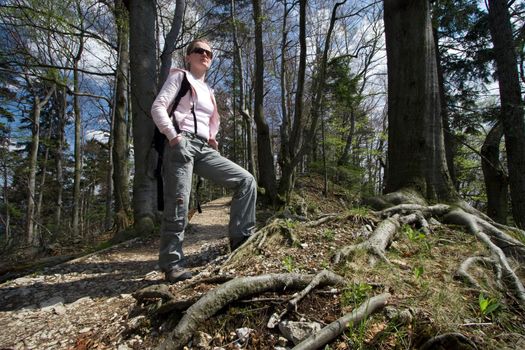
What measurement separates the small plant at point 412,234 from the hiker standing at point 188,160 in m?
1.61

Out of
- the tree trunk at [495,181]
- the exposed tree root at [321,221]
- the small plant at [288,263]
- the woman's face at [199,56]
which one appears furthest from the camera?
the tree trunk at [495,181]

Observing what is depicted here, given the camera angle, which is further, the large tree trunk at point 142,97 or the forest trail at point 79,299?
the large tree trunk at point 142,97

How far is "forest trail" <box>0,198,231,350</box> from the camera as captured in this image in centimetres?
205

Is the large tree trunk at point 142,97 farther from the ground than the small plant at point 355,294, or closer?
farther from the ground

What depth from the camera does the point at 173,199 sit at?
106 inches

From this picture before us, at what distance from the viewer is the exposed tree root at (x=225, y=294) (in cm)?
163

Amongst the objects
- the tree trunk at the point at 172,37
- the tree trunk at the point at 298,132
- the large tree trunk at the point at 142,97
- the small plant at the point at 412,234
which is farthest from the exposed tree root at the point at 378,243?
the tree trunk at the point at 298,132

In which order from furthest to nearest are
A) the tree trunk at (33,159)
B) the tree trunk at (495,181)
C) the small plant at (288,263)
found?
the tree trunk at (33,159) < the tree trunk at (495,181) < the small plant at (288,263)

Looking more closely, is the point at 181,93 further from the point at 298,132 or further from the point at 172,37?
the point at 298,132

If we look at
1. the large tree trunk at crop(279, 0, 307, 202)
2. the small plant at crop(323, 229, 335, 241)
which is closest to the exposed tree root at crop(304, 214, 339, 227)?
the small plant at crop(323, 229, 335, 241)

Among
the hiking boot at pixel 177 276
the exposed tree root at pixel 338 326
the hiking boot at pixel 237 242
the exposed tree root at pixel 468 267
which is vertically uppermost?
the hiking boot at pixel 237 242

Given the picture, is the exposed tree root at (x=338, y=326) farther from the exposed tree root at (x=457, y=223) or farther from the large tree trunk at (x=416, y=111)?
the large tree trunk at (x=416, y=111)

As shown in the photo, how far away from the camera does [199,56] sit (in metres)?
2.97

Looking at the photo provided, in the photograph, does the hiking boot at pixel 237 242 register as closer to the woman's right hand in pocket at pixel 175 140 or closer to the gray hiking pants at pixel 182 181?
the gray hiking pants at pixel 182 181
